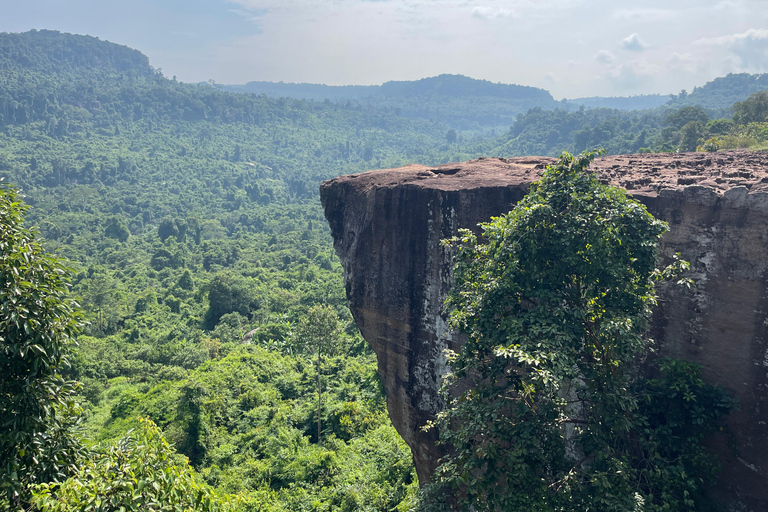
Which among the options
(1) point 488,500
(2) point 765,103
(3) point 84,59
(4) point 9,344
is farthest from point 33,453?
(3) point 84,59

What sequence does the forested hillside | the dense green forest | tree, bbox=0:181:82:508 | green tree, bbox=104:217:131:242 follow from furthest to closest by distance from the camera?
green tree, bbox=104:217:131:242 → the forested hillside → the dense green forest → tree, bbox=0:181:82:508

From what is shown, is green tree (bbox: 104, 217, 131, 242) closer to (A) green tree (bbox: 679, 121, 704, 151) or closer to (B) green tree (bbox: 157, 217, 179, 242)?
(B) green tree (bbox: 157, 217, 179, 242)

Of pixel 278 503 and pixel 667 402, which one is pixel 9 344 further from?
pixel 278 503

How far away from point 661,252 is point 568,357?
2.87 meters

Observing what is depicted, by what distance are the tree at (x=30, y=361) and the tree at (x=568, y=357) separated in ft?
15.2

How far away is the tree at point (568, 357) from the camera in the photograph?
5.61 m

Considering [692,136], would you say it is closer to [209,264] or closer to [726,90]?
[209,264]

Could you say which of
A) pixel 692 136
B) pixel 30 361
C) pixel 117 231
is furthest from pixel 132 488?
pixel 117 231

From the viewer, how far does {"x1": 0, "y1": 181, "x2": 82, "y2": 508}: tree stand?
16.9 ft

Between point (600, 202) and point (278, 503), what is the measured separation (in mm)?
13779

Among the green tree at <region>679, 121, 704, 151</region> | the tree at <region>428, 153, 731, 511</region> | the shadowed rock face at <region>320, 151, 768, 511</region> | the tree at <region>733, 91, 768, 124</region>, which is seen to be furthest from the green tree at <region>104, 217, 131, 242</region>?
the tree at <region>428, 153, 731, 511</region>

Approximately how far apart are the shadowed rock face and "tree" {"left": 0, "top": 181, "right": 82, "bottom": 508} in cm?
563

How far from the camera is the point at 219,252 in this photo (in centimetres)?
6425

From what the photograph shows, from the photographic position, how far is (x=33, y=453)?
5.40 metres
